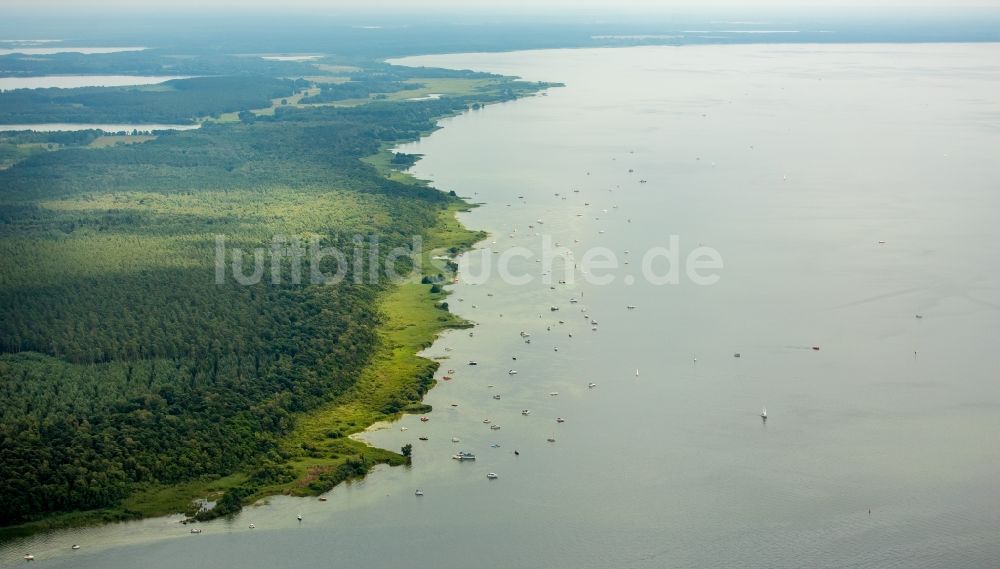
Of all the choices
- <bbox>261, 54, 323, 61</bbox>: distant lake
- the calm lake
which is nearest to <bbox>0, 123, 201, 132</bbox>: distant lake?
the calm lake

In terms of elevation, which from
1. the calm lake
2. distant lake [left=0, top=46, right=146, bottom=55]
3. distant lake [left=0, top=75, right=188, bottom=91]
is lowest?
the calm lake

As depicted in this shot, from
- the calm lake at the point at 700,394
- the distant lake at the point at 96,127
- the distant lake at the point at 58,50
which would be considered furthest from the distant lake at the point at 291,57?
the calm lake at the point at 700,394

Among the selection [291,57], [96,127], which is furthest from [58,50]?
[96,127]

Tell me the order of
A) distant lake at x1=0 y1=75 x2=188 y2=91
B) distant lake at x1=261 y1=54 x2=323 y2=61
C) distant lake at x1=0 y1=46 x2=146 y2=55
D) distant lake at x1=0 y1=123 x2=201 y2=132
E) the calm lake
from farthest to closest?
distant lake at x1=0 y1=46 x2=146 y2=55, distant lake at x1=261 y1=54 x2=323 y2=61, distant lake at x1=0 y1=75 x2=188 y2=91, distant lake at x1=0 y1=123 x2=201 y2=132, the calm lake

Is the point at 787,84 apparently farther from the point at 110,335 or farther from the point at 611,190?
the point at 110,335

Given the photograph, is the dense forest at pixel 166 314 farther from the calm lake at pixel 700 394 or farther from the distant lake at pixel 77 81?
the distant lake at pixel 77 81

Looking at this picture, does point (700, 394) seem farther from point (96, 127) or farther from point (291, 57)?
point (291, 57)

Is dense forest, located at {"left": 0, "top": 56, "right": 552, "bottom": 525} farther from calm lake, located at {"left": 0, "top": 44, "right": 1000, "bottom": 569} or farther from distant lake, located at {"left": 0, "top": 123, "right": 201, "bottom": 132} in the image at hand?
distant lake, located at {"left": 0, "top": 123, "right": 201, "bottom": 132}

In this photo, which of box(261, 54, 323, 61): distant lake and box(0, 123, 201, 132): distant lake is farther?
box(261, 54, 323, 61): distant lake
